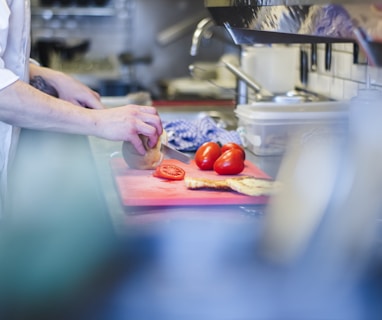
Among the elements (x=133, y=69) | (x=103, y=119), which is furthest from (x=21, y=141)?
(x=133, y=69)

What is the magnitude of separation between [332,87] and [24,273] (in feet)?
4.94

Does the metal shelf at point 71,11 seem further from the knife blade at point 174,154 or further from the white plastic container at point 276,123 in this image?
the knife blade at point 174,154

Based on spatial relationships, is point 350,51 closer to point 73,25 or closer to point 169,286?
point 169,286

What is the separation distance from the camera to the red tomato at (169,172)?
5.45ft

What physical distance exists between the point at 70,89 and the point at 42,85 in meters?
0.08

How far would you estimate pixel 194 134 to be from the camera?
2111 mm

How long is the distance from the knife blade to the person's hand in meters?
0.29

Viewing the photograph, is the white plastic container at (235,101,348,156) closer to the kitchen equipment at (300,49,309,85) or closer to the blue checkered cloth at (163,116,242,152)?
the blue checkered cloth at (163,116,242,152)

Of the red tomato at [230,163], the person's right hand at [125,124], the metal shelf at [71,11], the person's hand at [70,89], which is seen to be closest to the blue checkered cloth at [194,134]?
the person's hand at [70,89]

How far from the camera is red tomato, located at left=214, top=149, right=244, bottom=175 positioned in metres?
1.73

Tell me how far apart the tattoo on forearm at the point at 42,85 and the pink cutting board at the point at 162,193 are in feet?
1.60

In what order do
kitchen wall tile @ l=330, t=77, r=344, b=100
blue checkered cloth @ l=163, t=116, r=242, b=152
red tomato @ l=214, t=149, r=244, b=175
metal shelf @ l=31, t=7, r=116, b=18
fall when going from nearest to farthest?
red tomato @ l=214, t=149, r=244, b=175 → blue checkered cloth @ l=163, t=116, r=242, b=152 → kitchen wall tile @ l=330, t=77, r=344, b=100 → metal shelf @ l=31, t=7, r=116, b=18

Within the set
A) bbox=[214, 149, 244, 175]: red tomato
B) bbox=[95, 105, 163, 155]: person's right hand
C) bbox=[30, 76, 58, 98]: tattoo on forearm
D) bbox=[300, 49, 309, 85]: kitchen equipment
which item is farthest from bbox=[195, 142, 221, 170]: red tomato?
bbox=[300, 49, 309, 85]: kitchen equipment

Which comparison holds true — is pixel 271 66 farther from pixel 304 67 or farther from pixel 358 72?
pixel 358 72
